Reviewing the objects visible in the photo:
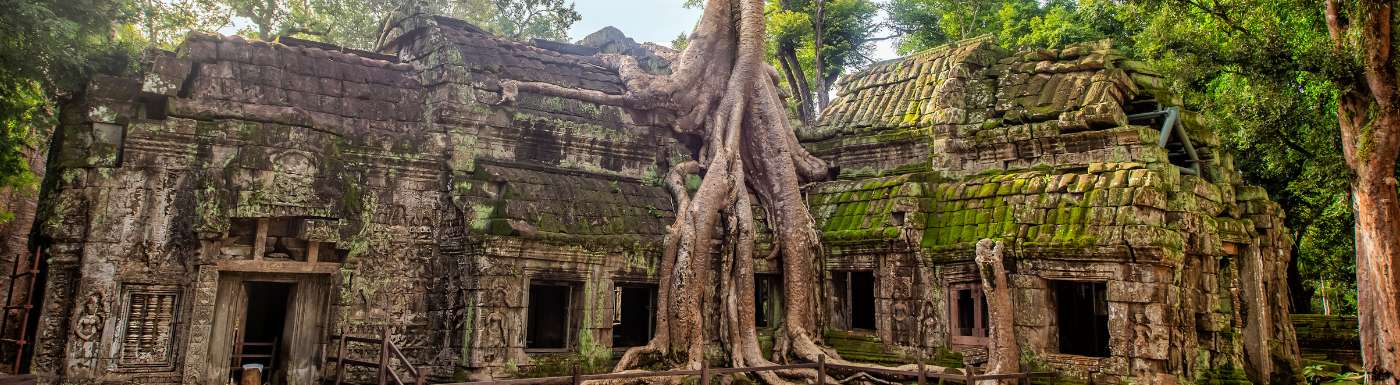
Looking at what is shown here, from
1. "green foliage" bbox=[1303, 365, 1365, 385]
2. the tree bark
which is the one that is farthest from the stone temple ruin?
"green foliage" bbox=[1303, 365, 1365, 385]

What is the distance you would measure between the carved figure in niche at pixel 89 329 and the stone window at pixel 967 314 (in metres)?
9.24

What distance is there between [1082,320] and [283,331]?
10221 millimetres

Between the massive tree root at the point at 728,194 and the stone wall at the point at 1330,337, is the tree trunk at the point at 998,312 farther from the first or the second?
the stone wall at the point at 1330,337

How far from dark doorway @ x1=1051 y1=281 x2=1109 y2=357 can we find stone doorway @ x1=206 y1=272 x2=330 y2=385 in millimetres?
9271

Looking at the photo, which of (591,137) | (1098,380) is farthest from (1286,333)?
(591,137)

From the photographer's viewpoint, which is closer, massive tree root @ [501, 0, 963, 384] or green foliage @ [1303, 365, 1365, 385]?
massive tree root @ [501, 0, 963, 384]

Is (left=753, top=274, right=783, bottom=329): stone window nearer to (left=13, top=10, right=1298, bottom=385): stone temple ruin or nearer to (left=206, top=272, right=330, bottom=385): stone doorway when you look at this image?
(left=13, top=10, right=1298, bottom=385): stone temple ruin

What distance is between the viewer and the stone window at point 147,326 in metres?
8.70

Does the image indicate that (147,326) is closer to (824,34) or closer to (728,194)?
(728,194)

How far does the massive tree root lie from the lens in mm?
10828

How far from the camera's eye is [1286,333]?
12.2m

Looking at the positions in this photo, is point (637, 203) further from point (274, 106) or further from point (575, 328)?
point (274, 106)

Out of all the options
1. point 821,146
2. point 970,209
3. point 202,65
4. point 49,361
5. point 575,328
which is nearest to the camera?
point 49,361

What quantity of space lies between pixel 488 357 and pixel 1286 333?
10604 mm
